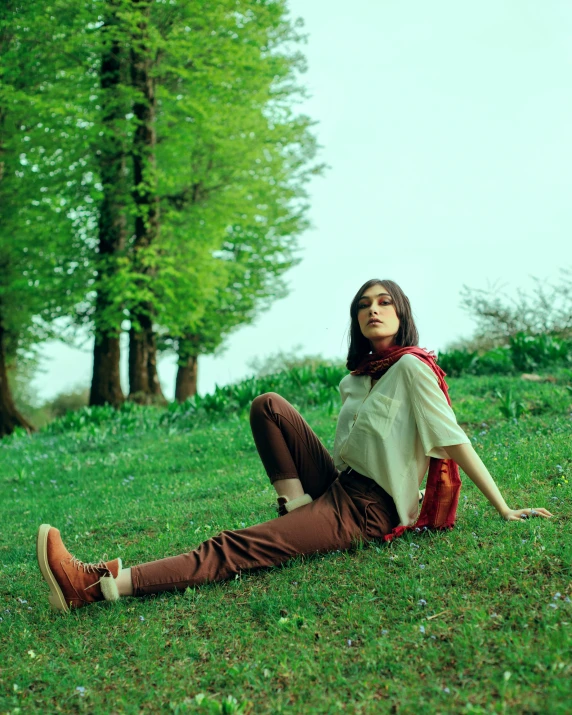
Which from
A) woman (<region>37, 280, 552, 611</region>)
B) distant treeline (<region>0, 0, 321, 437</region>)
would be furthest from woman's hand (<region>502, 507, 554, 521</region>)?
distant treeline (<region>0, 0, 321, 437</region>)

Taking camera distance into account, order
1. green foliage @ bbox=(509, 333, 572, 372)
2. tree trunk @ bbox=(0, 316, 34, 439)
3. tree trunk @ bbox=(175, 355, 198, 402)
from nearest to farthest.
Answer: green foliage @ bbox=(509, 333, 572, 372), tree trunk @ bbox=(0, 316, 34, 439), tree trunk @ bbox=(175, 355, 198, 402)

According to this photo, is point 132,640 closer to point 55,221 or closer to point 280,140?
point 55,221

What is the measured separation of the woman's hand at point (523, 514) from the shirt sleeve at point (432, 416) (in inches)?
22.2

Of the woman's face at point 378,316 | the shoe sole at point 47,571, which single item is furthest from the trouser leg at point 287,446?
the shoe sole at point 47,571

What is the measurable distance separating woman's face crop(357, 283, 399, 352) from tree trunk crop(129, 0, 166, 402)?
10584mm

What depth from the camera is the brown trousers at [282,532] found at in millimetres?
3980

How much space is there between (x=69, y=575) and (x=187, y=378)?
16628 mm

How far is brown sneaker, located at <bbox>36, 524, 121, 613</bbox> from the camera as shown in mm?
3826

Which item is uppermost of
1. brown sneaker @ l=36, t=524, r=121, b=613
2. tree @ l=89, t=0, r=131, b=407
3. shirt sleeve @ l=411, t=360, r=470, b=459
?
tree @ l=89, t=0, r=131, b=407

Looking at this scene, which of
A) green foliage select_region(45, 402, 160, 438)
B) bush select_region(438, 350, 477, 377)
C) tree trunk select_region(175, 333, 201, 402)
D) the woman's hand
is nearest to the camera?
the woman's hand

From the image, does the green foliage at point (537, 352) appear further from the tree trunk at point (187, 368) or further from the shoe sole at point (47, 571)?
the tree trunk at point (187, 368)

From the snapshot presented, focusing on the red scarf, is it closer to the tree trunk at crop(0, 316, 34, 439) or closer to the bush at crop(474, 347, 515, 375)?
the bush at crop(474, 347, 515, 375)

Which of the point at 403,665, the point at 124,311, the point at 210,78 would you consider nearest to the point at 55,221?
the point at 124,311

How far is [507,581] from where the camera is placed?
3436 millimetres
